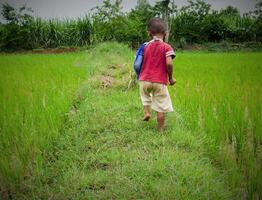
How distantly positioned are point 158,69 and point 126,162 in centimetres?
84

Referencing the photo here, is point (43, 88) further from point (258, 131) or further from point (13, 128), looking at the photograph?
point (258, 131)

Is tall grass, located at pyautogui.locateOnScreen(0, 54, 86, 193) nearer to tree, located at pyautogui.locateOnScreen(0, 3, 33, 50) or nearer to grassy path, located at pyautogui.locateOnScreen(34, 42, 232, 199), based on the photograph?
grassy path, located at pyautogui.locateOnScreen(34, 42, 232, 199)

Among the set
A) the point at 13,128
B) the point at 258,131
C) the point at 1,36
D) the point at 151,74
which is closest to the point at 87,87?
the point at 151,74

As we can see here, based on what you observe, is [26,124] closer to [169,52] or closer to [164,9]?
[169,52]

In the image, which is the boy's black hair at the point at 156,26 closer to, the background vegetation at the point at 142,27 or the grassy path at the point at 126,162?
the grassy path at the point at 126,162

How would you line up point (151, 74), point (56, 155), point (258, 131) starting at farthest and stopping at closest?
point (151, 74)
point (258, 131)
point (56, 155)

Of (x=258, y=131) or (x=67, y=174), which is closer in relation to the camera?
(x=67, y=174)

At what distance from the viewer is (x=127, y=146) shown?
7.65 ft

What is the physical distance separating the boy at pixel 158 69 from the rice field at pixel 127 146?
0.58 feet

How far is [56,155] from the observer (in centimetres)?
219

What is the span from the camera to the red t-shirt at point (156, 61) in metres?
2.60

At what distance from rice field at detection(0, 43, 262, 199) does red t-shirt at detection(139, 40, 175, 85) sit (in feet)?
1.22

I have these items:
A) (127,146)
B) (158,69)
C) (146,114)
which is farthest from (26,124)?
(158,69)

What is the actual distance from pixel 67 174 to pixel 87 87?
233 cm
